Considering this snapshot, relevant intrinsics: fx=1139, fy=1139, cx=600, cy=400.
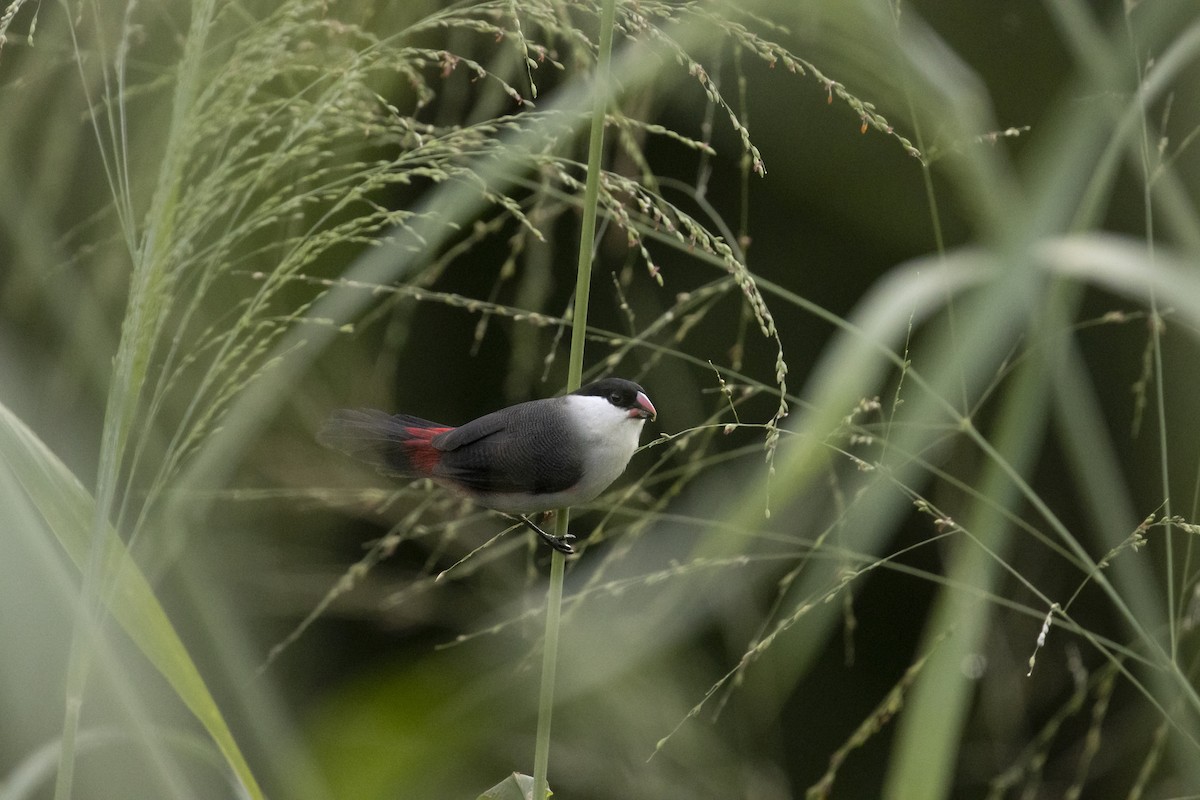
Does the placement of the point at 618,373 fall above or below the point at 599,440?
below

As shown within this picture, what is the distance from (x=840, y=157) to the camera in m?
2.33

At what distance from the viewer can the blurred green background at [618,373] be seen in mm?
988

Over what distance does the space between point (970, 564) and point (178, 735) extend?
75 cm

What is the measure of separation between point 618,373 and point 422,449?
131 centimetres

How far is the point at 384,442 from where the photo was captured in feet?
4.09

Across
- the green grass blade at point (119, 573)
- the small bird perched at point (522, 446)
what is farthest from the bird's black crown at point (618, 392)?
the green grass blade at point (119, 573)

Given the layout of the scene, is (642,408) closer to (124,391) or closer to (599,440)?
(599,440)

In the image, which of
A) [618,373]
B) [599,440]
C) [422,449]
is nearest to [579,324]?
[599,440]

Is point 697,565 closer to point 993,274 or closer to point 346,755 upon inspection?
point 993,274

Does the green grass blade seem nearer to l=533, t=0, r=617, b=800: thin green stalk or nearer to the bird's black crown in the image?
l=533, t=0, r=617, b=800: thin green stalk

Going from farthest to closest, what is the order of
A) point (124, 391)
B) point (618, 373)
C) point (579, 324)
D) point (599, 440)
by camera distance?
1. point (618, 373)
2. point (599, 440)
3. point (579, 324)
4. point (124, 391)

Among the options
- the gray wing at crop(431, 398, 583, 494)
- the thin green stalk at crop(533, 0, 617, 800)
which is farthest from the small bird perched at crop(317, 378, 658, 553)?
the thin green stalk at crop(533, 0, 617, 800)

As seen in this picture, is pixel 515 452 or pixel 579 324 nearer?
pixel 579 324

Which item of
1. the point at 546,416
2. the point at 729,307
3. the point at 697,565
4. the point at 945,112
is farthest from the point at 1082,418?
the point at 729,307
